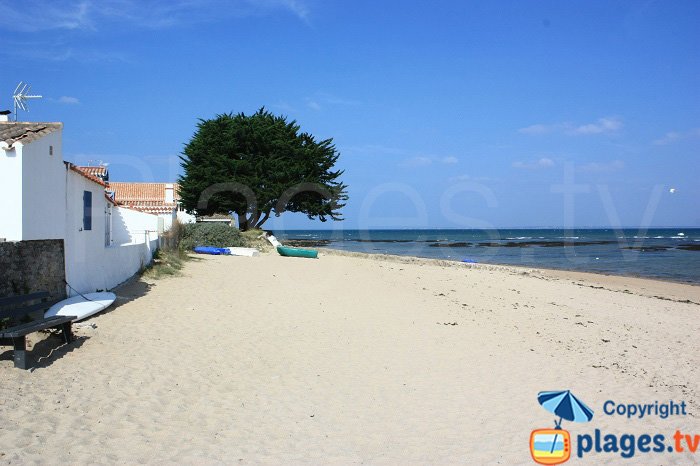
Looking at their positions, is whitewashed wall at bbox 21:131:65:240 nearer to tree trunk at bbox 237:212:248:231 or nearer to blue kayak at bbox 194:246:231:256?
blue kayak at bbox 194:246:231:256

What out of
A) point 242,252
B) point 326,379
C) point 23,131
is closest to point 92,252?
point 23,131

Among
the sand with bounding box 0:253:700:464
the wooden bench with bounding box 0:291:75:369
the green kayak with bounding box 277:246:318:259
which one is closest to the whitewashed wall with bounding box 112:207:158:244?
the green kayak with bounding box 277:246:318:259

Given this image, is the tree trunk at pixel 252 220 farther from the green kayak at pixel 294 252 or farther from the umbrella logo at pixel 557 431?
the umbrella logo at pixel 557 431

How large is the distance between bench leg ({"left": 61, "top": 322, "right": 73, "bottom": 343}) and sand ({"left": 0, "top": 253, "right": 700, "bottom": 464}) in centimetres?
19

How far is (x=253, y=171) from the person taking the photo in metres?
44.1

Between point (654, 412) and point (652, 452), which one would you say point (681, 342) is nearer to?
point (654, 412)

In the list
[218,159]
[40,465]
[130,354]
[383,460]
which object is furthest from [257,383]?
[218,159]

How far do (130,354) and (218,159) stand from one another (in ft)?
117

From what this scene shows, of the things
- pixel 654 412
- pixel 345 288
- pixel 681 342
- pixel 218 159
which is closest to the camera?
pixel 654 412

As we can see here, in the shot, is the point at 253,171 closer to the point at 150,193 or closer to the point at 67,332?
the point at 150,193

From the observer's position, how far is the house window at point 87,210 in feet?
42.2

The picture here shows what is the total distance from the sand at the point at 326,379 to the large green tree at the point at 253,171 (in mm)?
27819

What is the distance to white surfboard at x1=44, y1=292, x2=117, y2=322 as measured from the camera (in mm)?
10102

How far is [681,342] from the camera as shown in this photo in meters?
12.7
